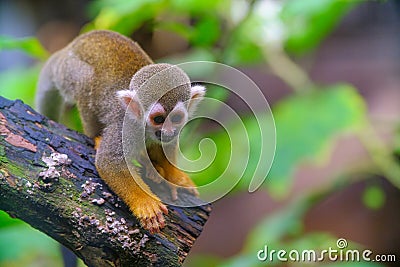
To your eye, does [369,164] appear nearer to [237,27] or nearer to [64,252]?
[237,27]

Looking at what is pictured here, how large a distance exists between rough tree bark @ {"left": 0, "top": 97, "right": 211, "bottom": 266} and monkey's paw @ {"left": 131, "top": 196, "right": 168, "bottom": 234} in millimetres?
18

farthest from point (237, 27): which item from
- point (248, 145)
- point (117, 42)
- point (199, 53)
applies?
point (117, 42)

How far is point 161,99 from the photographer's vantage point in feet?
4.72

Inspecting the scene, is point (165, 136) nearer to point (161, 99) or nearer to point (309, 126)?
point (161, 99)

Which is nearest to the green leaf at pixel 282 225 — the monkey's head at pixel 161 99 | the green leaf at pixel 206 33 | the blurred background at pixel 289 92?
the blurred background at pixel 289 92

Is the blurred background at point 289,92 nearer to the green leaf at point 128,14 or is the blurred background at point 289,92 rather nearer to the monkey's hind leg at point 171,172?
the green leaf at point 128,14

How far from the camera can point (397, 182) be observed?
2.75 meters

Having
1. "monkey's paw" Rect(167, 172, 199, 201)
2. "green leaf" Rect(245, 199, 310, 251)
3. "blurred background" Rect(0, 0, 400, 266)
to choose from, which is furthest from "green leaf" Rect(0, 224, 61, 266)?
"green leaf" Rect(245, 199, 310, 251)

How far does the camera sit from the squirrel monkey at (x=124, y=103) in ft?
4.76

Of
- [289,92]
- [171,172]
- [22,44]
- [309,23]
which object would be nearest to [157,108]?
[171,172]

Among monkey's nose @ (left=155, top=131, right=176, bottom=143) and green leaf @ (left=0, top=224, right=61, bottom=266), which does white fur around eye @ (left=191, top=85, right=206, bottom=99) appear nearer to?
monkey's nose @ (left=155, top=131, right=176, bottom=143)

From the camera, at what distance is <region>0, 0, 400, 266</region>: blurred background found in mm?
2355

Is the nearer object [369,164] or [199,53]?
[199,53]

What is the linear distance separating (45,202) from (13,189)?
82 millimetres
